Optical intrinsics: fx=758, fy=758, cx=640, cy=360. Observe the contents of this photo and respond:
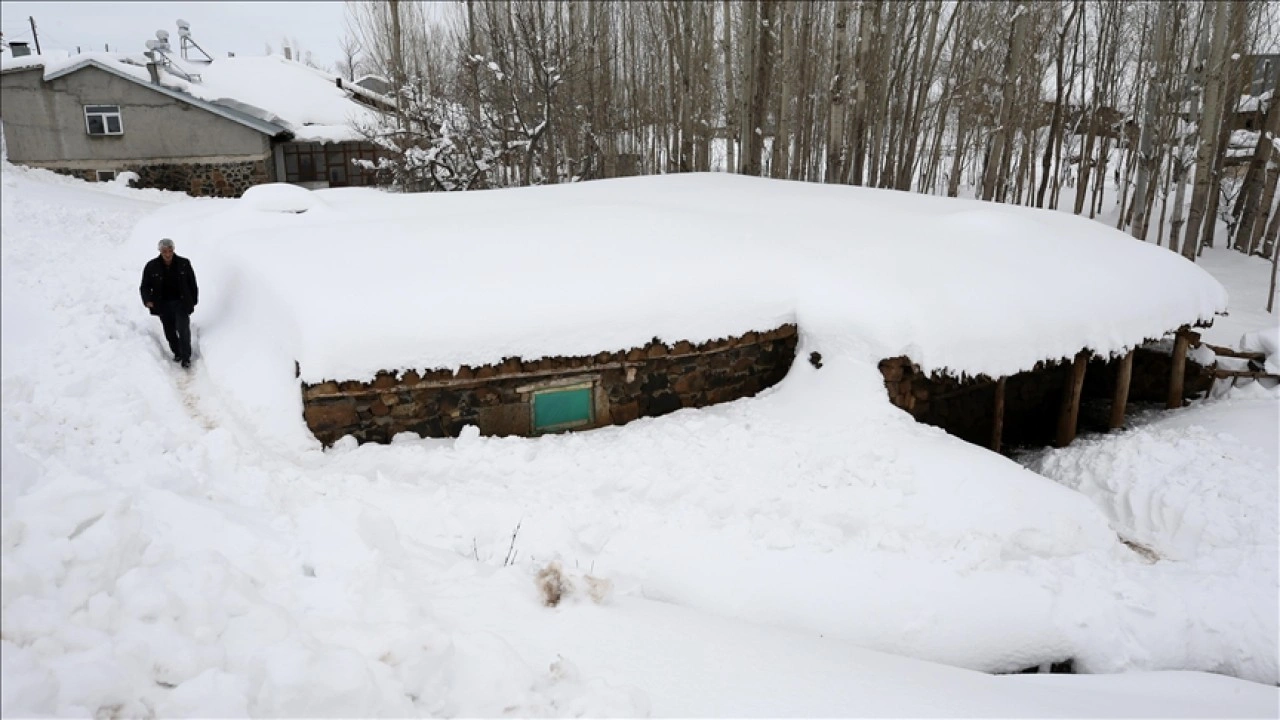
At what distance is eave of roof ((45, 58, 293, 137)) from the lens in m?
20.9

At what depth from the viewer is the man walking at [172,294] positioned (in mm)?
8000

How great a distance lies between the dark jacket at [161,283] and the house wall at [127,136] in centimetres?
1723

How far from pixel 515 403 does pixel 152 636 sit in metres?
4.52

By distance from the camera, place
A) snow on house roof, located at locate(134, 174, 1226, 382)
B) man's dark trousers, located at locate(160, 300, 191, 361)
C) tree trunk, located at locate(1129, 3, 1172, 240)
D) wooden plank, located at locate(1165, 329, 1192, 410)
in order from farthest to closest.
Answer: tree trunk, located at locate(1129, 3, 1172, 240)
wooden plank, located at locate(1165, 329, 1192, 410)
man's dark trousers, located at locate(160, 300, 191, 361)
snow on house roof, located at locate(134, 174, 1226, 382)

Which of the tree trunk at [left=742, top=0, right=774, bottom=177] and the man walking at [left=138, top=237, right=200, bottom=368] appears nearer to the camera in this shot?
the man walking at [left=138, top=237, right=200, bottom=368]

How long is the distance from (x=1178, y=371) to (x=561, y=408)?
866 centimetres

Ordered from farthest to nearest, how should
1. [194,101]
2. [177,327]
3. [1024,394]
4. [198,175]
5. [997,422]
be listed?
[198,175]
[194,101]
[1024,394]
[997,422]
[177,327]

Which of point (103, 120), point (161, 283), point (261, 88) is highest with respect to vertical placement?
point (261, 88)

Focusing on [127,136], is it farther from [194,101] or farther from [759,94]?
[759,94]

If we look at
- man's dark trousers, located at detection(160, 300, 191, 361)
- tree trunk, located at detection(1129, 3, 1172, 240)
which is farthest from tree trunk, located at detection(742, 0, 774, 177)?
man's dark trousers, located at detection(160, 300, 191, 361)

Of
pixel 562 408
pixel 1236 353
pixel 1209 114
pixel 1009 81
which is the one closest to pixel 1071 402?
pixel 1236 353

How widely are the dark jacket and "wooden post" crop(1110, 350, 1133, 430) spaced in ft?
36.4

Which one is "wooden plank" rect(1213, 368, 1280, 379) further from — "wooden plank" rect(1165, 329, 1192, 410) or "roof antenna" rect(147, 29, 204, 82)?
"roof antenna" rect(147, 29, 204, 82)

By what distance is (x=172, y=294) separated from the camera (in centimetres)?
815
